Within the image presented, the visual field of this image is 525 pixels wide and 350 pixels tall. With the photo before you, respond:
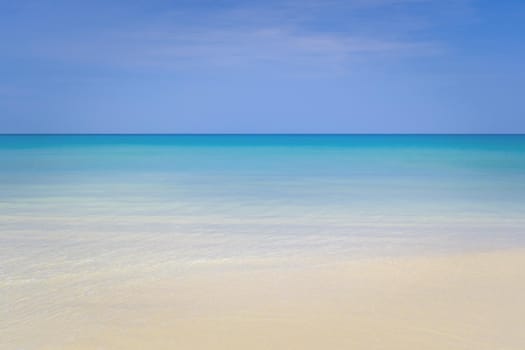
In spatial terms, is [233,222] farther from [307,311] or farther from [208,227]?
[307,311]

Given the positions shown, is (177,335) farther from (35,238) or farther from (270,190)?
(270,190)

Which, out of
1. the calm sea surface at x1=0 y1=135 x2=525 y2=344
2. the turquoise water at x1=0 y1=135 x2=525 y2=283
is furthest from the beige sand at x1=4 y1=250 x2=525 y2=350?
the turquoise water at x1=0 y1=135 x2=525 y2=283

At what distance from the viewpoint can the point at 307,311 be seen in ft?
12.5

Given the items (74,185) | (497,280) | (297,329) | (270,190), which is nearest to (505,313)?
(497,280)

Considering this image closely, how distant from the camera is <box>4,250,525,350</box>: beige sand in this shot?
3.37 m

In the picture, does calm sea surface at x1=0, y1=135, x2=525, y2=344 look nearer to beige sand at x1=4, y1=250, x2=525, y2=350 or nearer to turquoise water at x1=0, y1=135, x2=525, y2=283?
turquoise water at x1=0, y1=135, x2=525, y2=283

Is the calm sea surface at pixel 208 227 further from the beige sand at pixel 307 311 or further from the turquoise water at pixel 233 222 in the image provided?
the beige sand at pixel 307 311

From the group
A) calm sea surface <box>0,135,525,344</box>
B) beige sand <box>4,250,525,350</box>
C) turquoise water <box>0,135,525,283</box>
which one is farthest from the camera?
turquoise water <box>0,135,525,283</box>

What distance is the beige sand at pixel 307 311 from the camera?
3365 mm

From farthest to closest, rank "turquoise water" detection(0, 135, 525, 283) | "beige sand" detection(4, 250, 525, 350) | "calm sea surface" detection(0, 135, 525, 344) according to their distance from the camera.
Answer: "turquoise water" detection(0, 135, 525, 283) → "calm sea surface" detection(0, 135, 525, 344) → "beige sand" detection(4, 250, 525, 350)

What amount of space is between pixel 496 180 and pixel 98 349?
12382 millimetres

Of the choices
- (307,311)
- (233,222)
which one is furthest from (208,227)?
(307,311)

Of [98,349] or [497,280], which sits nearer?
[98,349]

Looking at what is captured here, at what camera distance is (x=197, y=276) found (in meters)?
4.70
